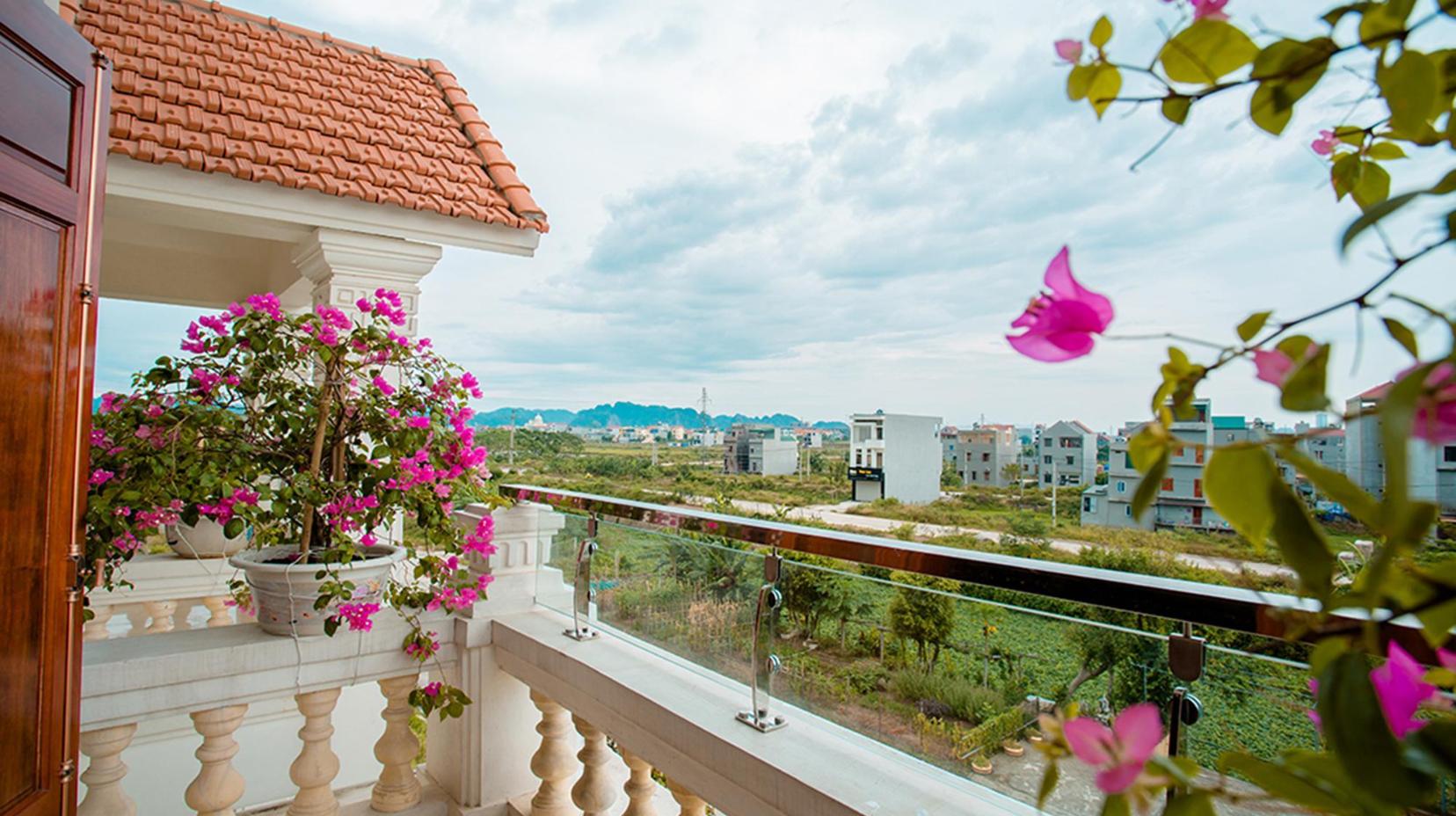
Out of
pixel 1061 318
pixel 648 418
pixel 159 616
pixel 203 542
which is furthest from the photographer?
pixel 648 418

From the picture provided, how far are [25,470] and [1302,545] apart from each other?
5.86 feet

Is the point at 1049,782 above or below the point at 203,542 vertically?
above

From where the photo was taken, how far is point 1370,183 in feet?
1.32

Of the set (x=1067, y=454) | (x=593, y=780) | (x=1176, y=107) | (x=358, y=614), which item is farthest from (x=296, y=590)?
(x=1067, y=454)

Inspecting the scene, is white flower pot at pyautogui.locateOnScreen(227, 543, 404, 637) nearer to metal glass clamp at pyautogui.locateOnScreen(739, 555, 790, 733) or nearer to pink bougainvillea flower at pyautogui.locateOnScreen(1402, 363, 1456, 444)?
metal glass clamp at pyautogui.locateOnScreen(739, 555, 790, 733)

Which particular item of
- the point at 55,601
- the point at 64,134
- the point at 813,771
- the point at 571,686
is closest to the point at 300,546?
the point at 55,601

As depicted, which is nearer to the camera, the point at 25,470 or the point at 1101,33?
the point at 1101,33

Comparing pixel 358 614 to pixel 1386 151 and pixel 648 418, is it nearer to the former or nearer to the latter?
pixel 1386 151

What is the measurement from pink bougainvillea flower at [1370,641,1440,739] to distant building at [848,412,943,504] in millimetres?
16980

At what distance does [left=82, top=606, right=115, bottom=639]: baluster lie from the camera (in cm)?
311

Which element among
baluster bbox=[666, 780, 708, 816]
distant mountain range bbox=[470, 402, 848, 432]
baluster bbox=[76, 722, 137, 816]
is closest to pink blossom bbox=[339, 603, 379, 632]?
baluster bbox=[76, 722, 137, 816]

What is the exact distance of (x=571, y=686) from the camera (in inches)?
72.7

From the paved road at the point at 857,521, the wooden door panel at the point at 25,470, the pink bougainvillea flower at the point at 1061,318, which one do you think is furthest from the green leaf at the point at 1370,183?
the paved road at the point at 857,521

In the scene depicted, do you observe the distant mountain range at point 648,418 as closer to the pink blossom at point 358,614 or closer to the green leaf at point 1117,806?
the pink blossom at point 358,614
